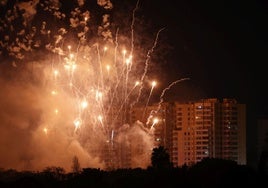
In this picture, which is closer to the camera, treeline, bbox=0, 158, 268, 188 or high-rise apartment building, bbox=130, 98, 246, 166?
→ treeline, bbox=0, 158, 268, 188

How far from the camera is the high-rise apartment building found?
51344 mm

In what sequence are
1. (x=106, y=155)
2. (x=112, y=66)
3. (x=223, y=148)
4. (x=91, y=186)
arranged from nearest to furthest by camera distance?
1. (x=91, y=186)
2. (x=112, y=66)
3. (x=106, y=155)
4. (x=223, y=148)

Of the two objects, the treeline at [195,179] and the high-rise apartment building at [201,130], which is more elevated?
the high-rise apartment building at [201,130]

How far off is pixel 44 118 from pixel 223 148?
15.4m

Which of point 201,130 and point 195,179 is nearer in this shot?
point 195,179

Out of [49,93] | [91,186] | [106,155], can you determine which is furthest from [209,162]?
[106,155]

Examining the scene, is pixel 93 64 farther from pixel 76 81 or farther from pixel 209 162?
pixel 209 162

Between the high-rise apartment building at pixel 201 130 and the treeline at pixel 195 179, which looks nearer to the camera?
the treeline at pixel 195 179

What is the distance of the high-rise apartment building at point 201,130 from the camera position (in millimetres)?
51344

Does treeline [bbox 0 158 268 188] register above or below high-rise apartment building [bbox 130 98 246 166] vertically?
below

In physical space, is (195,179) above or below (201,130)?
below

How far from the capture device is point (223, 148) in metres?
51.4

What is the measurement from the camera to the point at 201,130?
51.8 meters

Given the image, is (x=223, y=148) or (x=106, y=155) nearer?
(x=106, y=155)
